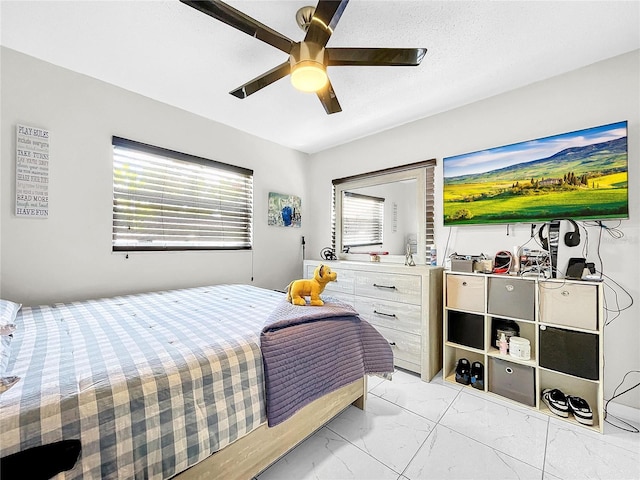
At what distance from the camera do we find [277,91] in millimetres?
2273

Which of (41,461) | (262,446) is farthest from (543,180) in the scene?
(41,461)

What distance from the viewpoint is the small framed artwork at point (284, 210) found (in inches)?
133

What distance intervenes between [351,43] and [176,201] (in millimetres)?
2018

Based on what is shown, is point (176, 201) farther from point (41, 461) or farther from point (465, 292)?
point (465, 292)

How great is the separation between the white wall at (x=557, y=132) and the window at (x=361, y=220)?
1.48ft

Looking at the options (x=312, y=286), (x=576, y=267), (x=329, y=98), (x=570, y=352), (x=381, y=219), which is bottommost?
(x=570, y=352)

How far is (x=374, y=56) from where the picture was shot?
1417 mm

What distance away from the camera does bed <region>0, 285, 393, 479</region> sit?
2.58 ft

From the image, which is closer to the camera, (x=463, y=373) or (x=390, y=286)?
(x=463, y=373)

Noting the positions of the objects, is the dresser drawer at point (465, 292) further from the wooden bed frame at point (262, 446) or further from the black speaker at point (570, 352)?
the wooden bed frame at point (262, 446)

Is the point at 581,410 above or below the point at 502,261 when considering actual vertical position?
below

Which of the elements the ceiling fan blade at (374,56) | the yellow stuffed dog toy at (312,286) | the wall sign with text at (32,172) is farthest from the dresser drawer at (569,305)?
the wall sign with text at (32,172)

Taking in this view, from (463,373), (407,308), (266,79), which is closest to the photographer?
(266,79)

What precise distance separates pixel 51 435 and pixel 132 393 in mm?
191
